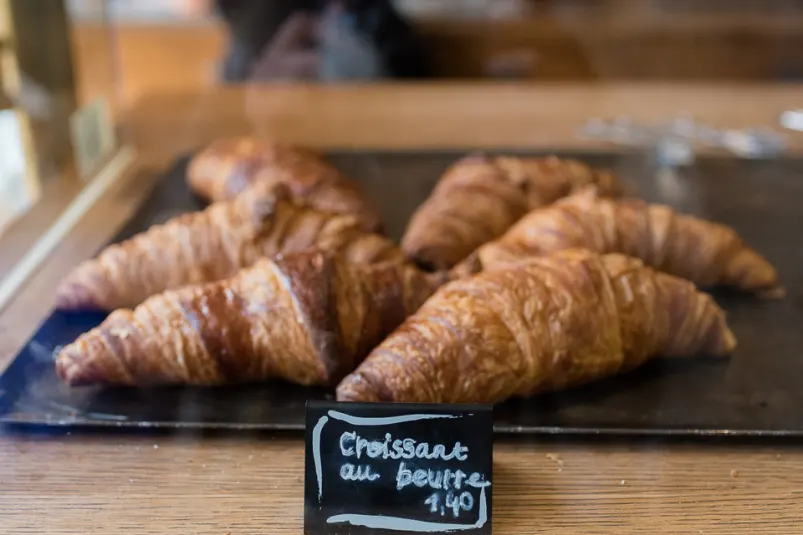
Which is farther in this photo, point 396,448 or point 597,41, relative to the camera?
point 597,41

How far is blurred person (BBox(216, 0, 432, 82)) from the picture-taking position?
1882 millimetres

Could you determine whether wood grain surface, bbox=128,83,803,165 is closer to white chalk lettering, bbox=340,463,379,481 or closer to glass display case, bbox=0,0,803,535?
glass display case, bbox=0,0,803,535

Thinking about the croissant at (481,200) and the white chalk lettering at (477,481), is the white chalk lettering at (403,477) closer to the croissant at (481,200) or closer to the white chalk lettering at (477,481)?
the white chalk lettering at (477,481)

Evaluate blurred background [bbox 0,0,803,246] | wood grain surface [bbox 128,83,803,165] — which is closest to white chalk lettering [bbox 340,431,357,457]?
blurred background [bbox 0,0,803,246]

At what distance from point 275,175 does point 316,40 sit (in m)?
0.65

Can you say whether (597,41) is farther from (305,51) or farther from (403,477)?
(403,477)

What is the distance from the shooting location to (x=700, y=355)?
3.35 ft

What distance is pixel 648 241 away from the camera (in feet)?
3.81

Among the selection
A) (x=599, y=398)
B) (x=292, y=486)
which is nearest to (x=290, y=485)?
(x=292, y=486)

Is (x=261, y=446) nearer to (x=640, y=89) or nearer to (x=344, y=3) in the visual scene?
(x=344, y=3)

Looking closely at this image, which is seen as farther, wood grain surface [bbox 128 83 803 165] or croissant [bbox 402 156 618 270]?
wood grain surface [bbox 128 83 803 165]

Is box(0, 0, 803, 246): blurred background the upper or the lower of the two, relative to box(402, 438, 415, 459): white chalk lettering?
upper

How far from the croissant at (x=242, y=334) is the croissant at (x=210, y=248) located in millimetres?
164

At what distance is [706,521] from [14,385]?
0.76m
